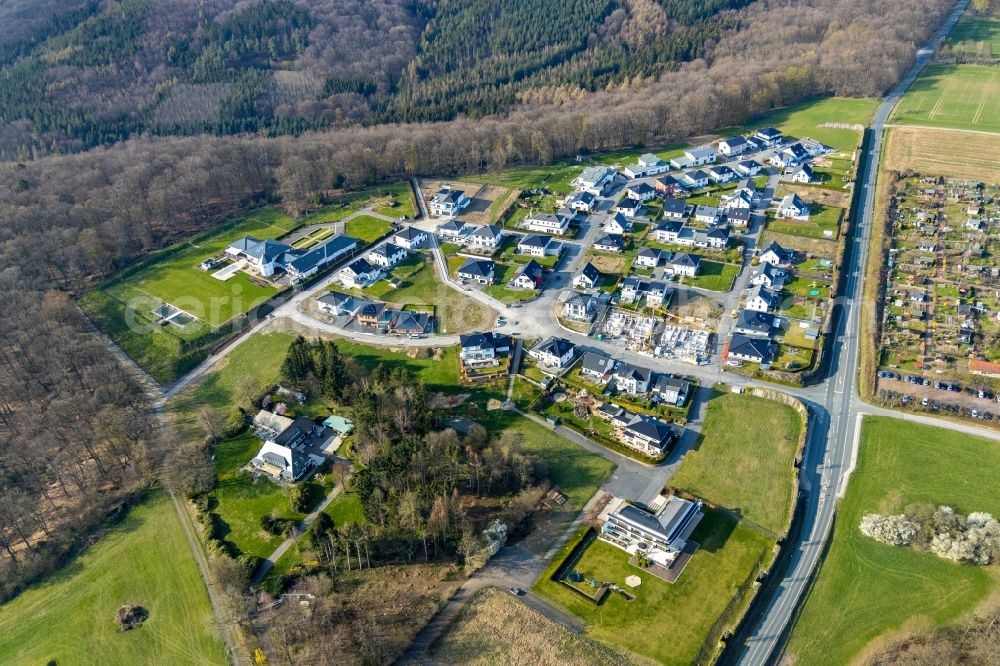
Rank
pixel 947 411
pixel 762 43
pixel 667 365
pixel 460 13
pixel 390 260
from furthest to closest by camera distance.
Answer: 1. pixel 460 13
2. pixel 762 43
3. pixel 390 260
4. pixel 667 365
5. pixel 947 411

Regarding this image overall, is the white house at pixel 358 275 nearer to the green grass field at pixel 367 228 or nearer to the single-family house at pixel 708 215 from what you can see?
the green grass field at pixel 367 228

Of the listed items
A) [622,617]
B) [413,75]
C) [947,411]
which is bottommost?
[622,617]

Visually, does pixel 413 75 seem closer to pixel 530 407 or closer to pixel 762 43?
pixel 762 43

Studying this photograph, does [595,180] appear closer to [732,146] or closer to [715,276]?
[732,146]

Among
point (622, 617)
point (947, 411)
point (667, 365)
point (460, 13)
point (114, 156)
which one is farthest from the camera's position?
point (460, 13)

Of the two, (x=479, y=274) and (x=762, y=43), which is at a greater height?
(x=762, y=43)

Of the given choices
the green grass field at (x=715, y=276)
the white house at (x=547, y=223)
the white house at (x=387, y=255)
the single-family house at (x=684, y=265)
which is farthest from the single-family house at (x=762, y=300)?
the white house at (x=387, y=255)

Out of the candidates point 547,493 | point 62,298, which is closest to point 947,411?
point 547,493
